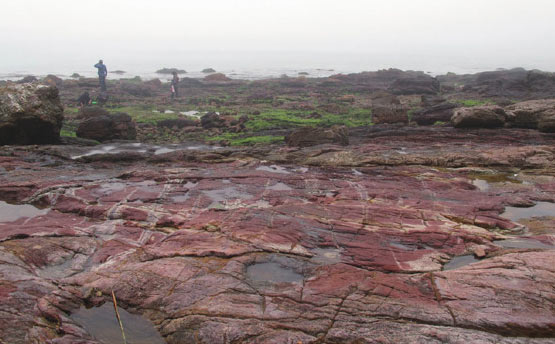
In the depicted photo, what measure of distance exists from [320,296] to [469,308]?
9.62 feet

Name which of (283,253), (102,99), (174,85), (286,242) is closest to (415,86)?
(174,85)

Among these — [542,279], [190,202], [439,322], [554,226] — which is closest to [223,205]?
[190,202]

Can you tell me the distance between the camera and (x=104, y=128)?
83.4 feet

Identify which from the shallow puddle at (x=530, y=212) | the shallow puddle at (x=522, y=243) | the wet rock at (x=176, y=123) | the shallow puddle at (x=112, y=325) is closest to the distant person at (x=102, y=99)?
the wet rock at (x=176, y=123)

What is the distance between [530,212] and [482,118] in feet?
40.5

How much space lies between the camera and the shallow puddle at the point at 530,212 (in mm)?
12122

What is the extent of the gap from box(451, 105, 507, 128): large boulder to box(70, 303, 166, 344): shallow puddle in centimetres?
2178

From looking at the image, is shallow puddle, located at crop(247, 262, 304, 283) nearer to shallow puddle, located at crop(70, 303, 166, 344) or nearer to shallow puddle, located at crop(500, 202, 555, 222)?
shallow puddle, located at crop(70, 303, 166, 344)

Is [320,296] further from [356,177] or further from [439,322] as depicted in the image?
[356,177]

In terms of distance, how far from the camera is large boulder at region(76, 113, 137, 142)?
25297 mm

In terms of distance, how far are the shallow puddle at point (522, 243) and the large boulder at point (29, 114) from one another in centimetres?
2189

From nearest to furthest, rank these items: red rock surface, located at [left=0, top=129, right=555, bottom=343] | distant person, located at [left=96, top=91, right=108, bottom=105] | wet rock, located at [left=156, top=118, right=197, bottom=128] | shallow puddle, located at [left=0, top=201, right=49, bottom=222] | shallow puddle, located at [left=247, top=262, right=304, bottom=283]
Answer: red rock surface, located at [left=0, top=129, right=555, bottom=343]
shallow puddle, located at [left=247, top=262, right=304, bottom=283]
shallow puddle, located at [left=0, top=201, right=49, bottom=222]
wet rock, located at [left=156, top=118, right=197, bottom=128]
distant person, located at [left=96, top=91, right=108, bottom=105]

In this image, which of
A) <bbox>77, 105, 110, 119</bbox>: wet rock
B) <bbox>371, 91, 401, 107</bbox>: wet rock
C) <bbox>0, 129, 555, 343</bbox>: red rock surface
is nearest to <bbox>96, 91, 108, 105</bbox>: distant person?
<bbox>77, 105, 110, 119</bbox>: wet rock

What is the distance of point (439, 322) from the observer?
7.43 meters
